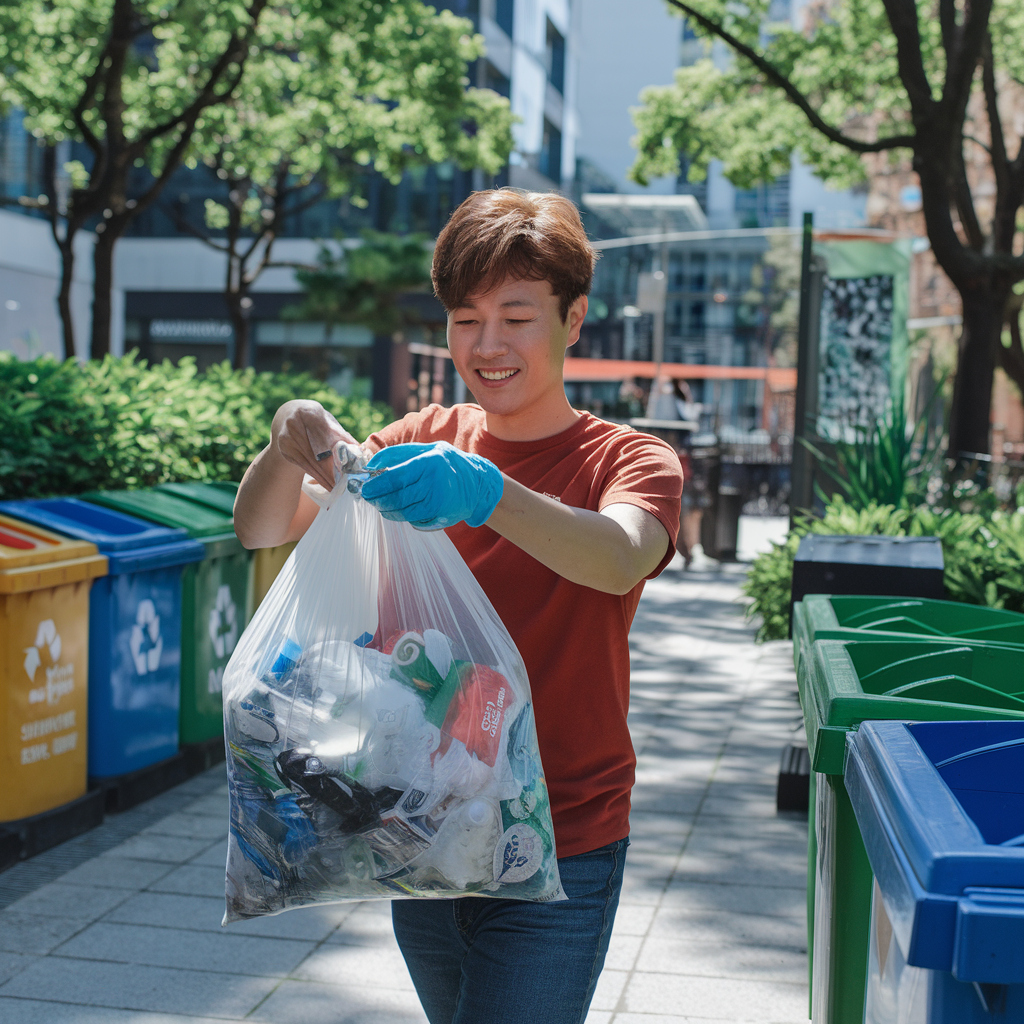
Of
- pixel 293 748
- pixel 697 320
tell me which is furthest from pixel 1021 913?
pixel 697 320

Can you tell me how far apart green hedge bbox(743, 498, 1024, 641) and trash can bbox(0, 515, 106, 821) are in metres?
2.80

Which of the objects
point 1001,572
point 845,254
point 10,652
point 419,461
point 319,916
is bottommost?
point 319,916

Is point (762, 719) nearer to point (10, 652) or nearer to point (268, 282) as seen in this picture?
point (10, 652)

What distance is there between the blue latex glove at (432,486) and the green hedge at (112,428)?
377 cm

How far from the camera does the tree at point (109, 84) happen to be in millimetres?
10359

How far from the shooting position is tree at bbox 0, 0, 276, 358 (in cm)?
1036

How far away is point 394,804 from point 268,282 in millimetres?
30520

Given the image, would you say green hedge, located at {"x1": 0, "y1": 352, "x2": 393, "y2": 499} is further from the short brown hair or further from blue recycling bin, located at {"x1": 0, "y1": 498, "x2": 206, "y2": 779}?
the short brown hair

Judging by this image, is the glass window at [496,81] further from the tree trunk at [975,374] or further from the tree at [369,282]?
the tree trunk at [975,374]

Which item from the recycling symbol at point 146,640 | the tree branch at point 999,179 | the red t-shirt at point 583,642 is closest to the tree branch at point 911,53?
the tree branch at point 999,179

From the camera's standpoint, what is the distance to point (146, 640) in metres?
4.66

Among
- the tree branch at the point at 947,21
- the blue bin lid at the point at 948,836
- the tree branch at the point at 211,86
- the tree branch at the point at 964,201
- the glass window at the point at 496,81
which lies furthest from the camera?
the glass window at the point at 496,81

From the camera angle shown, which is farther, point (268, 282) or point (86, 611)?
point (268, 282)

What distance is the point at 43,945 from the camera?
348 centimetres
